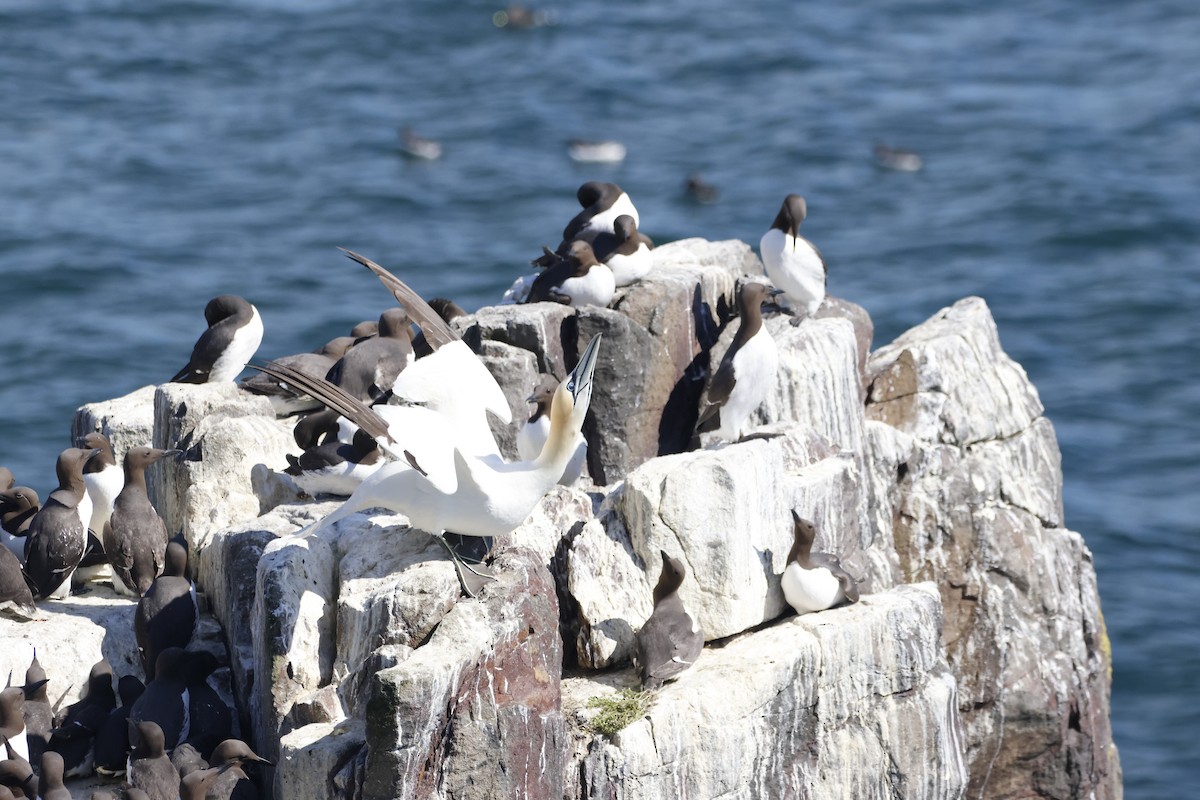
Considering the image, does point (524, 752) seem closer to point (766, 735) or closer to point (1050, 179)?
point (766, 735)

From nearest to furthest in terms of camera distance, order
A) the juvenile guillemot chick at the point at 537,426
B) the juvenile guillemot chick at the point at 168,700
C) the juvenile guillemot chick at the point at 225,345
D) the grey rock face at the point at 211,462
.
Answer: the juvenile guillemot chick at the point at 168,700 → the juvenile guillemot chick at the point at 537,426 → the grey rock face at the point at 211,462 → the juvenile guillemot chick at the point at 225,345

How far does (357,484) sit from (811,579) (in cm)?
269

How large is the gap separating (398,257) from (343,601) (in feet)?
61.3

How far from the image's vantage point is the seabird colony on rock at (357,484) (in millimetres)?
8539

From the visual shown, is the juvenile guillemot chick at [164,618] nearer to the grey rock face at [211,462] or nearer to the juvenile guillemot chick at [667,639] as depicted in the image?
the grey rock face at [211,462]

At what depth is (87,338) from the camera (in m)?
24.7

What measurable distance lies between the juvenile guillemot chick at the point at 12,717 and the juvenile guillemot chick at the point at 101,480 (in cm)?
188

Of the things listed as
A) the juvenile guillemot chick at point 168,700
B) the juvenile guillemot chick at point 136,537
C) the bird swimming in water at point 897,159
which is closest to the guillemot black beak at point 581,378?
the juvenile guillemot chick at point 168,700

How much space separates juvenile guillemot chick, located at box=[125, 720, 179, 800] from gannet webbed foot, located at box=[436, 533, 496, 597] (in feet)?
5.66

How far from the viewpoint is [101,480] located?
11.1 m

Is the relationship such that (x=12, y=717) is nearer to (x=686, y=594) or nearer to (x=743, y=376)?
(x=686, y=594)

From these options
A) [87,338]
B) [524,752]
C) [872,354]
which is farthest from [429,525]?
[87,338]

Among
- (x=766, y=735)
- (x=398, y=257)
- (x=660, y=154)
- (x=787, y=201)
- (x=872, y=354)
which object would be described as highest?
(x=660, y=154)

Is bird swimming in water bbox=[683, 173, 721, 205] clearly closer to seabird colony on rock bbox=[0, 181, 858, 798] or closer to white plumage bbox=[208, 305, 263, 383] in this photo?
seabird colony on rock bbox=[0, 181, 858, 798]
